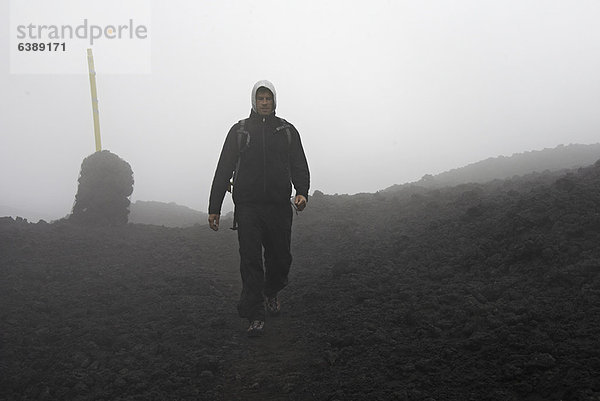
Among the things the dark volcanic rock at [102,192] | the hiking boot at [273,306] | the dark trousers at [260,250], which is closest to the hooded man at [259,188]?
the dark trousers at [260,250]

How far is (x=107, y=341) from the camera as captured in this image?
4.67 meters

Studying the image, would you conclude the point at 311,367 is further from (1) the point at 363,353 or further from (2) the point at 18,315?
(2) the point at 18,315

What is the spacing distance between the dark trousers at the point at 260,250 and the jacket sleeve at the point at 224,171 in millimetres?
231

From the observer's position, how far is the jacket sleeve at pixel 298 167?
16.3ft

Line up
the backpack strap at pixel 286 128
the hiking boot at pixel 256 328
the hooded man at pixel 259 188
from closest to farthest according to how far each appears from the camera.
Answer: the hiking boot at pixel 256 328 → the hooded man at pixel 259 188 → the backpack strap at pixel 286 128

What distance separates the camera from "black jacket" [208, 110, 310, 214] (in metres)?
4.74

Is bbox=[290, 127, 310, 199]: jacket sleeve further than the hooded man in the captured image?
Yes

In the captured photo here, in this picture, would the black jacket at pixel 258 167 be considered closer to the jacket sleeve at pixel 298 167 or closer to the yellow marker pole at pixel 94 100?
the jacket sleeve at pixel 298 167

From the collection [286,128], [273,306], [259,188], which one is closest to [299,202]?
[259,188]

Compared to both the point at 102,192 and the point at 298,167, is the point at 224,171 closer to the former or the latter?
the point at 298,167

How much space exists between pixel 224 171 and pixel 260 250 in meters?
0.95

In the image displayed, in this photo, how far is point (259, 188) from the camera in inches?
186

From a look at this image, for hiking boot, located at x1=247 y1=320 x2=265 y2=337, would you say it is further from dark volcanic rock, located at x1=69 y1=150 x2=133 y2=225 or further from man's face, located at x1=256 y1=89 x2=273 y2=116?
dark volcanic rock, located at x1=69 y1=150 x2=133 y2=225

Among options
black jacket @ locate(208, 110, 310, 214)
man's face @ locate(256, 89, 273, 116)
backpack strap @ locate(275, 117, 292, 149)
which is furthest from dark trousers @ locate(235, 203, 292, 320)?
man's face @ locate(256, 89, 273, 116)
